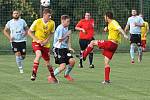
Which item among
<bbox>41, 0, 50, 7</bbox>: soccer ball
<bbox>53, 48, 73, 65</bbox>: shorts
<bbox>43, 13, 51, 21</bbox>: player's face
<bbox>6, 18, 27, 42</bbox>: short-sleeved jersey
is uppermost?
<bbox>43, 13, 51, 21</bbox>: player's face

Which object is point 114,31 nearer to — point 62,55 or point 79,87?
point 62,55

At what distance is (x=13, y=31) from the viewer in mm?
19141

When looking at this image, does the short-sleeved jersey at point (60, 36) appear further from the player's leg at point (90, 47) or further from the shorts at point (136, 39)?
the shorts at point (136, 39)

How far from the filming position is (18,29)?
62.6 ft

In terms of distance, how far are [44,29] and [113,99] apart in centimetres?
413

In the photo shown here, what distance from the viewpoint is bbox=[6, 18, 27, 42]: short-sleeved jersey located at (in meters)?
19.1

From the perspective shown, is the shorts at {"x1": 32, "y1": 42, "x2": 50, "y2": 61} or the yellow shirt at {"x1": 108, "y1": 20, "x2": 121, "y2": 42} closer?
the shorts at {"x1": 32, "y1": 42, "x2": 50, "y2": 61}

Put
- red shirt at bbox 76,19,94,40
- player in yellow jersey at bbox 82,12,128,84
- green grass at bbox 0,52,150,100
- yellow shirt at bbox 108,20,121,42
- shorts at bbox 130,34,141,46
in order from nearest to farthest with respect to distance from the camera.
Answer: green grass at bbox 0,52,150,100 → player in yellow jersey at bbox 82,12,128,84 → yellow shirt at bbox 108,20,121,42 → red shirt at bbox 76,19,94,40 → shorts at bbox 130,34,141,46

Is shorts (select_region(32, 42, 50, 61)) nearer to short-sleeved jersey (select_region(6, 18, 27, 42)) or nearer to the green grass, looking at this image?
the green grass

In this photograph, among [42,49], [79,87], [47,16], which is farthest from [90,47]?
[79,87]

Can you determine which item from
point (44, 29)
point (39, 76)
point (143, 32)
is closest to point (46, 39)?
→ point (44, 29)

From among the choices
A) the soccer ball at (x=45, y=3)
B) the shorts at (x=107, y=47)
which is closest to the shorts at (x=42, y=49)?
the shorts at (x=107, y=47)

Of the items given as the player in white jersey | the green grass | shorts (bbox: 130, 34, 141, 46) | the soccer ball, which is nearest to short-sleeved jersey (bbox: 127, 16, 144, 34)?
shorts (bbox: 130, 34, 141, 46)

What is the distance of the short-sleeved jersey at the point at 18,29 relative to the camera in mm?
19109
